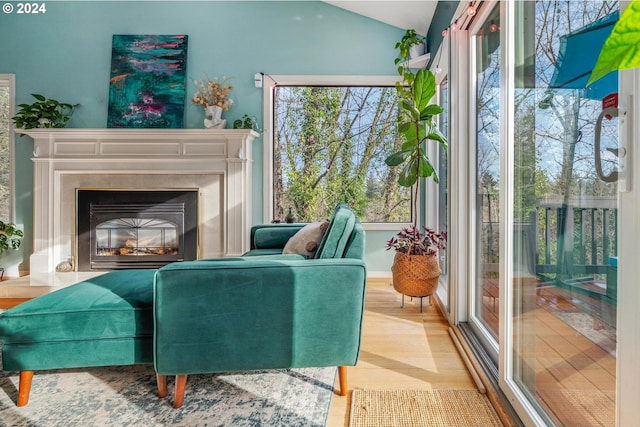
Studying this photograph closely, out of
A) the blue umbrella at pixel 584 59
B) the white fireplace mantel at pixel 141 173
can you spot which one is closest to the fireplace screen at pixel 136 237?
the white fireplace mantel at pixel 141 173

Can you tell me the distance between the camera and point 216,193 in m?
3.97

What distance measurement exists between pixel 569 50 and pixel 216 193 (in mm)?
3374

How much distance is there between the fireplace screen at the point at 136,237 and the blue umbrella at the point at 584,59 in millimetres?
3670

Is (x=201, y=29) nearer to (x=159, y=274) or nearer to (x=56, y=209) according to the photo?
(x=56, y=209)

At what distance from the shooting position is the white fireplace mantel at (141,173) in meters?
3.87

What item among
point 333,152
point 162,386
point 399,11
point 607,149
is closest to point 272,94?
point 333,152

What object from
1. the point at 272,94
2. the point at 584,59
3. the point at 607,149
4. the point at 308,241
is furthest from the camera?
the point at 272,94

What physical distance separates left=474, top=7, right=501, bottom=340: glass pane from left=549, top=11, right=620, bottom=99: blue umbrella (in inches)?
29.7

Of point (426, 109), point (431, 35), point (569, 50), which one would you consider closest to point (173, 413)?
point (569, 50)

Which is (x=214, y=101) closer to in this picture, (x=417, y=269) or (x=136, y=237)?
(x=136, y=237)

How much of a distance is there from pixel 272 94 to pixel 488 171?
268cm

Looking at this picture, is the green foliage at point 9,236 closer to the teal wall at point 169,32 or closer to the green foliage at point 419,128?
the teal wall at point 169,32

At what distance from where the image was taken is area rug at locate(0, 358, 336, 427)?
5.23 ft

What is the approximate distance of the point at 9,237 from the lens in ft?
13.2
